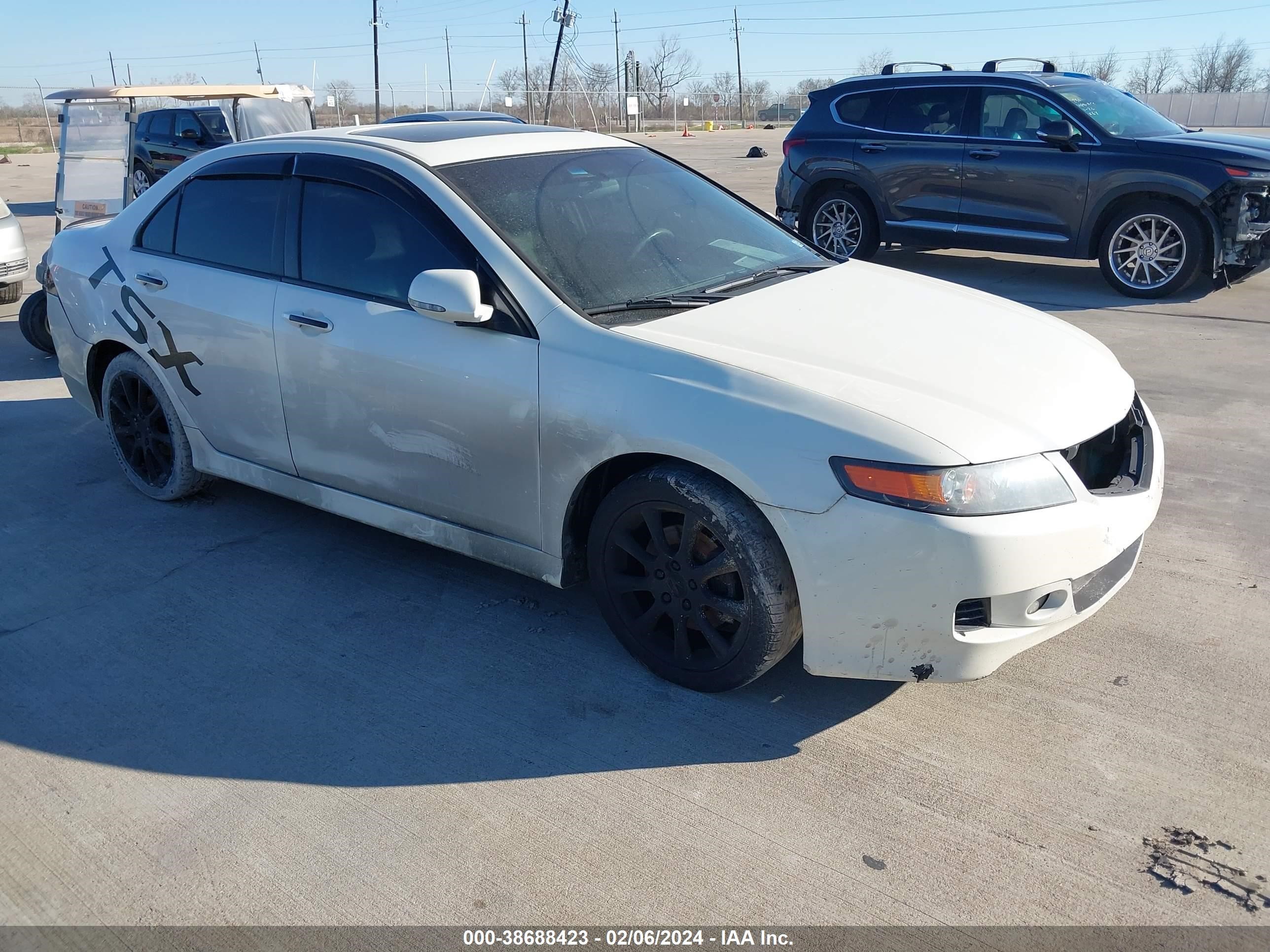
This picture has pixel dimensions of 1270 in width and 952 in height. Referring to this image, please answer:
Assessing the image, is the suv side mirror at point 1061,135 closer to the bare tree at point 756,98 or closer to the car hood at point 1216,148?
the car hood at point 1216,148

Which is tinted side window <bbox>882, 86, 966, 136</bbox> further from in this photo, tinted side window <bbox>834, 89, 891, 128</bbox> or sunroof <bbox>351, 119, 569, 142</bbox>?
sunroof <bbox>351, 119, 569, 142</bbox>

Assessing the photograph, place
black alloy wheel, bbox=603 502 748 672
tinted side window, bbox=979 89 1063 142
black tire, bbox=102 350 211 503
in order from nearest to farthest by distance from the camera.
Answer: black alloy wheel, bbox=603 502 748 672, black tire, bbox=102 350 211 503, tinted side window, bbox=979 89 1063 142

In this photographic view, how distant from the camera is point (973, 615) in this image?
291cm

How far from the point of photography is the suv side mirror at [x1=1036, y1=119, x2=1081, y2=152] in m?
9.11

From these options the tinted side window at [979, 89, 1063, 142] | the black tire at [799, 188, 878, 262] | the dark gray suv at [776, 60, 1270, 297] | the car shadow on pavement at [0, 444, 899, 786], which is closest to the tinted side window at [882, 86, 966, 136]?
the dark gray suv at [776, 60, 1270, 297]

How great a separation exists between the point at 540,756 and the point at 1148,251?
7.97m

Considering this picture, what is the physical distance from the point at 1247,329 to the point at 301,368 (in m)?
7.10

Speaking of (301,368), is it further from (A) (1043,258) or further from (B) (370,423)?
(A) (1043,258)

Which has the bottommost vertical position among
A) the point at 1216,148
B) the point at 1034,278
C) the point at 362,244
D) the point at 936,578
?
the point at 936,578


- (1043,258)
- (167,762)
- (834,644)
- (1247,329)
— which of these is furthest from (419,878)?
(1043,258)

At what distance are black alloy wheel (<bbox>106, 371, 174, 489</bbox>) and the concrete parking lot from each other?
451mm

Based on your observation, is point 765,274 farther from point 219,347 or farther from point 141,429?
point 141,429

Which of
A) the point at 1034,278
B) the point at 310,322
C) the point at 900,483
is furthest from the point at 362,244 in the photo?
the point at 1034,278

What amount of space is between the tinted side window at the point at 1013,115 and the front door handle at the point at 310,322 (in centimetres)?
755
